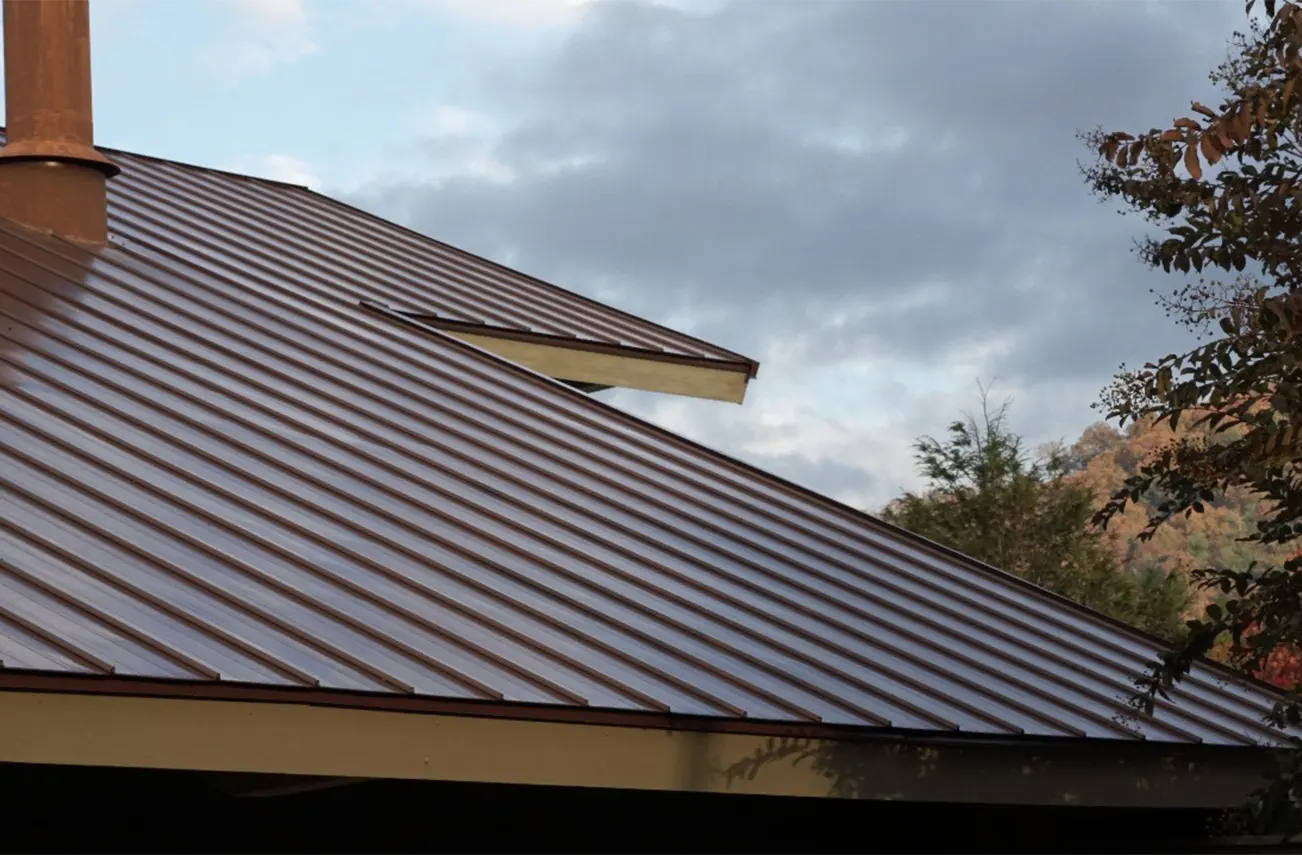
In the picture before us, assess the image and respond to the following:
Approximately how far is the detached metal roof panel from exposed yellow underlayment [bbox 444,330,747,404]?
154 centimetres

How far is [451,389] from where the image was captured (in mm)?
8195

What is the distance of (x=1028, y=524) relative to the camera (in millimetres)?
23812

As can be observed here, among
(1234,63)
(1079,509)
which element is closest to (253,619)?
(1234,63)

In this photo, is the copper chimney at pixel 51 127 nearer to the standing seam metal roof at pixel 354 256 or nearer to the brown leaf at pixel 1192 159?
the standing seam metal roof at pixel 354 256

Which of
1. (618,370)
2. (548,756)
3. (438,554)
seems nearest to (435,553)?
(438,554)

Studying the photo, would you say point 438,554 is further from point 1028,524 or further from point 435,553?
point 1028,524

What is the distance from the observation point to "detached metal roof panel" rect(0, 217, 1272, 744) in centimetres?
480

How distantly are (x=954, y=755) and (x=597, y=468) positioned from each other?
101 inches

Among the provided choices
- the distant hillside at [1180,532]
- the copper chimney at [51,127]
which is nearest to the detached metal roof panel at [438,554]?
the copper chimney at [51,127]

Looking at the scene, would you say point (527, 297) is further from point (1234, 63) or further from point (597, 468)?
point (1234, 63)

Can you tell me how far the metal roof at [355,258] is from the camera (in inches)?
405

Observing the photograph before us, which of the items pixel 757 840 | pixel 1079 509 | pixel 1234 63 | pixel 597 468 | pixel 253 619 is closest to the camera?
pixel 253 619

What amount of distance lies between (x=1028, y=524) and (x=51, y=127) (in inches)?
674

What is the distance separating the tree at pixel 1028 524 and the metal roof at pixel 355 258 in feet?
40.7
